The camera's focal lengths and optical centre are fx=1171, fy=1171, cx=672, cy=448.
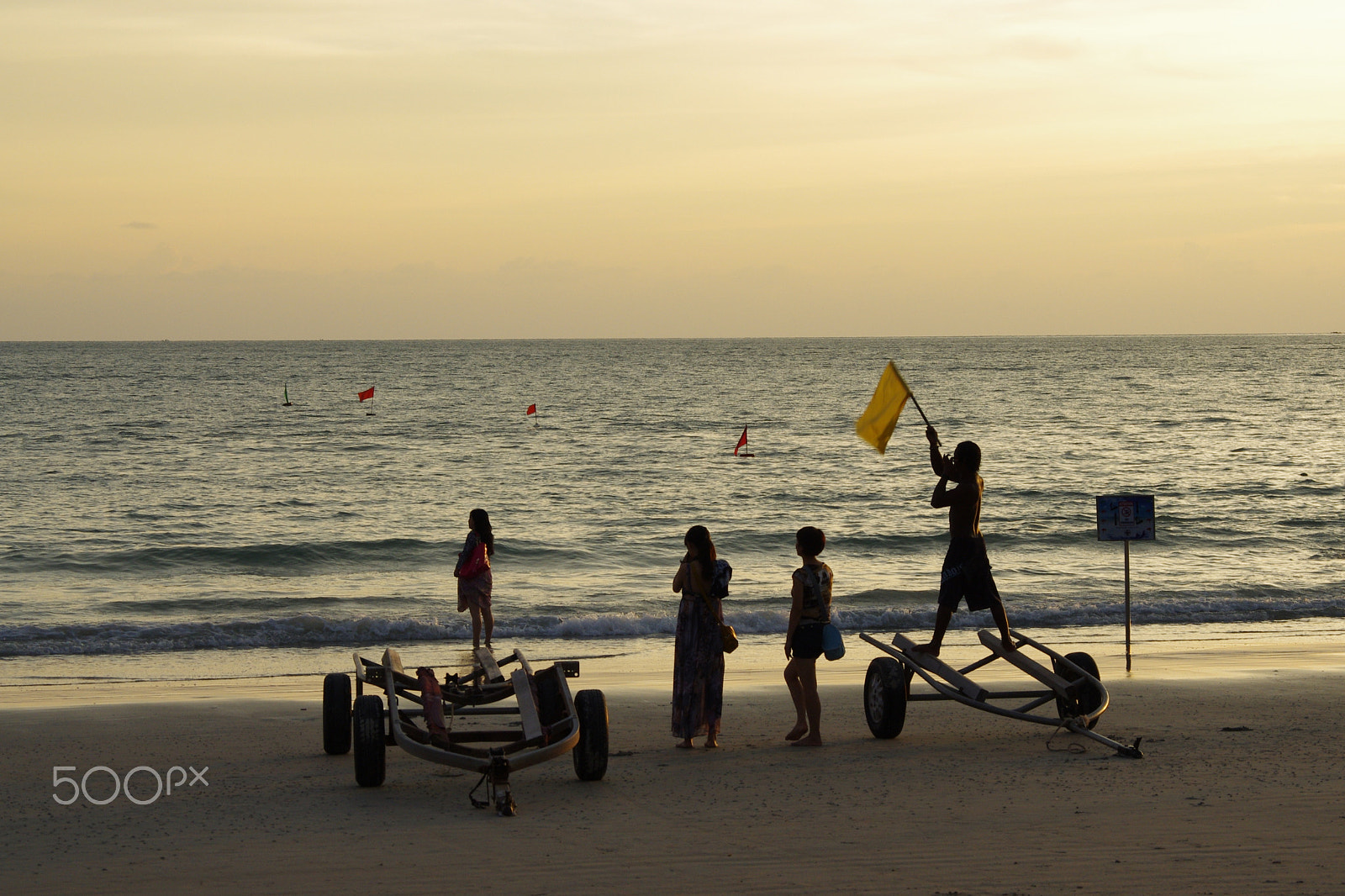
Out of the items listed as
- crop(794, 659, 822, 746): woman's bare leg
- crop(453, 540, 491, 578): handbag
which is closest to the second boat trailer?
crop(794, 659, 822, 746): woman's bare leg

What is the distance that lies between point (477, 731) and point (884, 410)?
3665 millimetres

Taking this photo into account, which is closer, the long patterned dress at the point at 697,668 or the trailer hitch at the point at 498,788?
the trailer hitch at the point at 498,788

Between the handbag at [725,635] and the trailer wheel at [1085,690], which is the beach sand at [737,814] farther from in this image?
the handbag at [725,635]

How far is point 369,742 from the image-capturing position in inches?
279

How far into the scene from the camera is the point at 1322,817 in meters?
6.39

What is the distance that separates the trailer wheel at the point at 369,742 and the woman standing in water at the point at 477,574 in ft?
16.8

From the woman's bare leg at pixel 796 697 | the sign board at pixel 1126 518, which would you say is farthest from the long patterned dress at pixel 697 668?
the sign board at pixel 1126 518

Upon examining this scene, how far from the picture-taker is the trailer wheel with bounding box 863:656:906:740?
8.44 metres

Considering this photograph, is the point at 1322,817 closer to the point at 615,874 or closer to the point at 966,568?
the point at 966,568

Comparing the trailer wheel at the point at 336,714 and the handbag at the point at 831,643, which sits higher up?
the handbag at the point at 831,643

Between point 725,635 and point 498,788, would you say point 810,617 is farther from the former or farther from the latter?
point 498,788

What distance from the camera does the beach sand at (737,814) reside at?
5602 mm

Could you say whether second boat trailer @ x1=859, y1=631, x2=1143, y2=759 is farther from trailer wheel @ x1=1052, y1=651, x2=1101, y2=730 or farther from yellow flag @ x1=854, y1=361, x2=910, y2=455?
yellow flag @ x1=854, y1=361, x2=910, y2=455

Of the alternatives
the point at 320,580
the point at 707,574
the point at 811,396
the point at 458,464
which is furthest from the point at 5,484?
the point at 811,396
